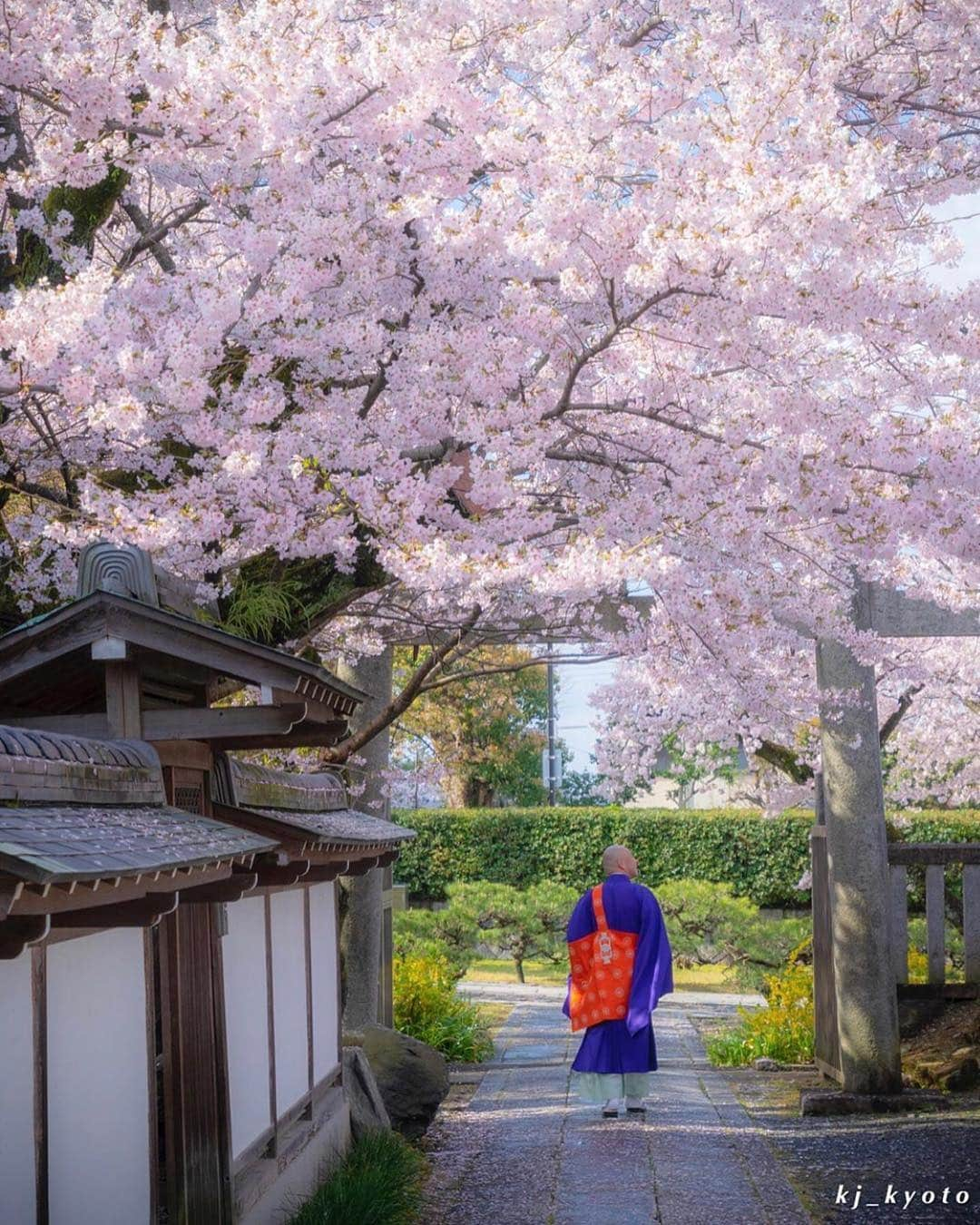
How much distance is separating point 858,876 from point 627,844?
40.9 ft

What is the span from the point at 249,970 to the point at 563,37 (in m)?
4.95

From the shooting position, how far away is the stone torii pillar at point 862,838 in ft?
32.0

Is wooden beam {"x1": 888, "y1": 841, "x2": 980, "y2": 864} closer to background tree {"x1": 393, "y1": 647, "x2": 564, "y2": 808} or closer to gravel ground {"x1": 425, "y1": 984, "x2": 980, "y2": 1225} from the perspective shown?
gravel ground {"x1": 425, "y1": 984, "x2": 980, "y2": 1225}

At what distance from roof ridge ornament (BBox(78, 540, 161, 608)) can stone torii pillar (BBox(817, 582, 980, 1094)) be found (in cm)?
563

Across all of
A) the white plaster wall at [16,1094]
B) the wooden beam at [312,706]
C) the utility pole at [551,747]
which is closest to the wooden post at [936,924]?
the wooden beam at [312,706]

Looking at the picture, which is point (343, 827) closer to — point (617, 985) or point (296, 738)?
point (296, 738)

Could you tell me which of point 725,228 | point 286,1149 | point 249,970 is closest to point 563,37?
point 725,228

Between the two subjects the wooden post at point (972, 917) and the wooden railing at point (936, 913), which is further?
the wooden post at point (972, 917)

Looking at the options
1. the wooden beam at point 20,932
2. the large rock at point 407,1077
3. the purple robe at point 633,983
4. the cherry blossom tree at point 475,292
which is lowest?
the large rock at point 407,1077

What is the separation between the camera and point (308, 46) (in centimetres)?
666

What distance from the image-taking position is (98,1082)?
4.70 m

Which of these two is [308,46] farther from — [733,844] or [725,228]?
[733,844]

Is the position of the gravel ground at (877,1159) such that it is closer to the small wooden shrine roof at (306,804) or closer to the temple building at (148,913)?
the temple building at (148,913)

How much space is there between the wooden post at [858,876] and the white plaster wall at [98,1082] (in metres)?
6.09
